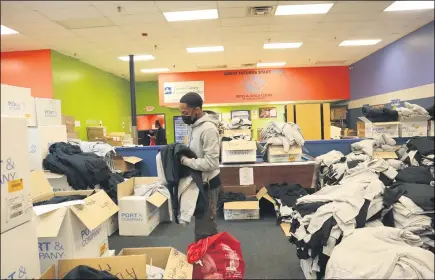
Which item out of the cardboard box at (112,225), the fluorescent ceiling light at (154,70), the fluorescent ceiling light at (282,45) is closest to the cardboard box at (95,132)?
the fluorescent ceiling light at (154,70)

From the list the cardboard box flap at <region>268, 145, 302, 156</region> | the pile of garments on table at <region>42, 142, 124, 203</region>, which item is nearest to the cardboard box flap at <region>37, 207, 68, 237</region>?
the pile of garments on table at <region>42, 142, 124, 203</region>

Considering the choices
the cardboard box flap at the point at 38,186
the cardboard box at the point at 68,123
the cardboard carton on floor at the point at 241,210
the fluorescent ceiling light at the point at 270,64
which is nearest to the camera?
the cardboard box flap at the point at 38,186

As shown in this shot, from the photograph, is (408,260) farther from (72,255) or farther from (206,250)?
(72,255)

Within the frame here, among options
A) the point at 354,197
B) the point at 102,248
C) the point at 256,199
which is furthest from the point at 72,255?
the point at 256,199

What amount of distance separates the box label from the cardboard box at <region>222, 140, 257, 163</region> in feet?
7.44

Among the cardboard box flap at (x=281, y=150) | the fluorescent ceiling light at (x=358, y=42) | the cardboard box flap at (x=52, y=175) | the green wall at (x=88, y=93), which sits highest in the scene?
the fluorescent ceiling light at (x=358, y=42)

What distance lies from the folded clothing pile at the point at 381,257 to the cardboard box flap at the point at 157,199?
7.47 ft

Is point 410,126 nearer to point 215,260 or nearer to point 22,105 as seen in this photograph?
point 215,260

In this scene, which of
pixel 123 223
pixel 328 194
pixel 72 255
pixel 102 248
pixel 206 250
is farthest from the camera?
pixel 123 223

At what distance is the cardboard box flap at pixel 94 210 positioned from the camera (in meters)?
2.17

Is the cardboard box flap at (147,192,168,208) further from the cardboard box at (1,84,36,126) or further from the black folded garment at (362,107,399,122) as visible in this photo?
the black folded garment at (362,107,399,122)

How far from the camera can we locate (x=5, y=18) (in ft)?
4.69

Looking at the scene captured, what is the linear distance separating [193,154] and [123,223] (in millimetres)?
1893

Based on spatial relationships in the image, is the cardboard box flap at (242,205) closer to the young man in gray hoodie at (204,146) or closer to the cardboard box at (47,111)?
the young man in gray hoodie at (204,146)
